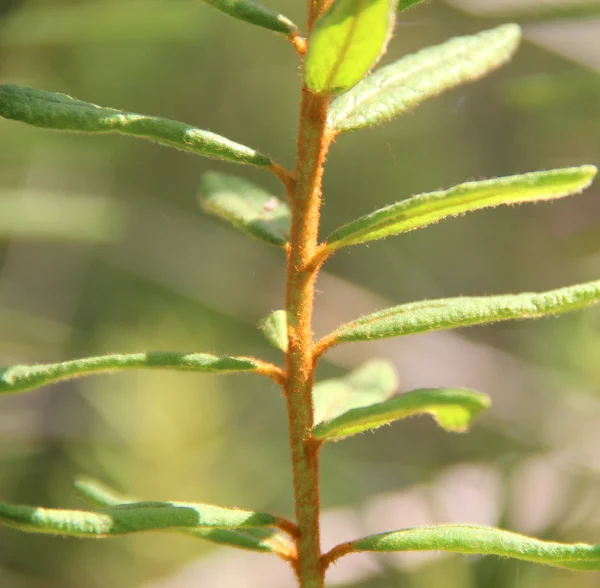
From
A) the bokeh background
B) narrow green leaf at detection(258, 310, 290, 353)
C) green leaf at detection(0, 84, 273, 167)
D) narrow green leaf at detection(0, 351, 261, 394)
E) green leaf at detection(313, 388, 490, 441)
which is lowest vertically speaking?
green leaf at detection(313, 388, 490, 441)

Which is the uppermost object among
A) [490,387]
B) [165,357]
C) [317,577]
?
[490,387]

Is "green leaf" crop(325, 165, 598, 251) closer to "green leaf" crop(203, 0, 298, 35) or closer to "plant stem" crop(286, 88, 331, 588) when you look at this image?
"plant stem" crop(286, 88, 331, 588)

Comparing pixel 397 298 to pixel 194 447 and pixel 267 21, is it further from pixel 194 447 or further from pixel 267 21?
pixel 267 21

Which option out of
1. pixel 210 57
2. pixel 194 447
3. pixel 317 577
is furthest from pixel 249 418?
pixel 317 577

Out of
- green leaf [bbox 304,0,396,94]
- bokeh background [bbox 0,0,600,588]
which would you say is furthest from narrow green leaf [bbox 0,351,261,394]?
bokeh background [bbox 0,0,600,588]

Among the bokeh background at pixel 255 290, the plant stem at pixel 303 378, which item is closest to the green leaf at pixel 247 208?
the plant stem at pixel 303 378

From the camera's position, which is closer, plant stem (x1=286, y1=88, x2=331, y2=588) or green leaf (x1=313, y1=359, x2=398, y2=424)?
plant stem (x1=286, y1=88, x2=331, y2=588)

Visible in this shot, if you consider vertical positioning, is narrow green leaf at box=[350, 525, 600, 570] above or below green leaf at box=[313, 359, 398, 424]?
below
